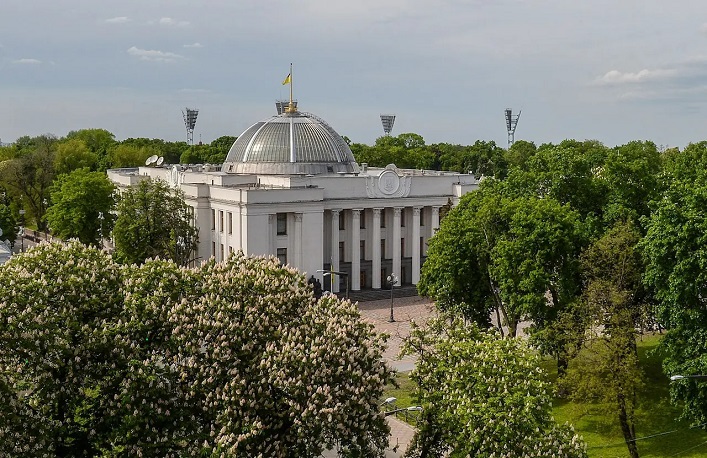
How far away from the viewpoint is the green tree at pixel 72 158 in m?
110

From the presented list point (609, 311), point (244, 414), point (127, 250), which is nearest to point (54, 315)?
point (244, 414)

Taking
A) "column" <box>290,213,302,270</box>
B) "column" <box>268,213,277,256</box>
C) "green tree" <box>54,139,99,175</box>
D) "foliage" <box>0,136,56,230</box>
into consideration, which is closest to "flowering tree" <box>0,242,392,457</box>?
"column" <box>268,213,277,256</box>

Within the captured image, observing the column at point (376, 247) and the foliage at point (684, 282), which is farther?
the column at point (376, 247)

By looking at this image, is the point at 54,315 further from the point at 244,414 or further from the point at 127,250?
the point at 127,250

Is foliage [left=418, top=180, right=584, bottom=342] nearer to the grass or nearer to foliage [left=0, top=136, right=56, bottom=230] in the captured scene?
the grass

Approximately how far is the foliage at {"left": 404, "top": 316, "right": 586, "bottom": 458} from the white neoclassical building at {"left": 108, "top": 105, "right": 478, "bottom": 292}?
38275mm

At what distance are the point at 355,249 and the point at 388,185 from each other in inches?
234

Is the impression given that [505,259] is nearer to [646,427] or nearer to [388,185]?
[646,427]

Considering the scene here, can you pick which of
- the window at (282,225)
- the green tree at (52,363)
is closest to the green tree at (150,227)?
the window at (282,225)

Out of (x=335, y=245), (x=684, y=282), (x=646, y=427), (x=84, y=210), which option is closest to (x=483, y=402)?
(x=684, y=282)

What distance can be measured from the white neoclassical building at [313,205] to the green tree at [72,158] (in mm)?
37061

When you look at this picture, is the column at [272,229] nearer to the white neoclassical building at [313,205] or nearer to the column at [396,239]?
the white neoclassical building at [313,205]

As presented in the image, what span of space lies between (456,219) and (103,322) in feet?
82.6

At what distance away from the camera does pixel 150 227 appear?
6288 centimetres
